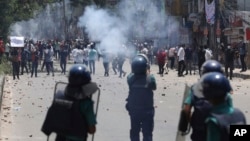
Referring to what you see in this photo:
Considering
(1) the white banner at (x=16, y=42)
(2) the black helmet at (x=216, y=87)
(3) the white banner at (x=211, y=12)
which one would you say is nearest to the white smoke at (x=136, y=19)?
(3) the white banner at (x=211, y=12)

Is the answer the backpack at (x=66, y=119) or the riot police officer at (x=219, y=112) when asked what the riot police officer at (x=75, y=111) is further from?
the riot police officer at (x=219, y=112)

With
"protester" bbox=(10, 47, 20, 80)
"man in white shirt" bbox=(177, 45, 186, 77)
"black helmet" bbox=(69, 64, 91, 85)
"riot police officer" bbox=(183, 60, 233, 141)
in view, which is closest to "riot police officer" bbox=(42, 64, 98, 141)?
"black helmet" bbox=(69, 64, 91, 85)

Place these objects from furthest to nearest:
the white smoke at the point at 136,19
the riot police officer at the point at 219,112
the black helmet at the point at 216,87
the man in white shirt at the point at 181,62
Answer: the white smoke at the point at 136,19, the man in white shirt at the point at 181,62, the black helmet at the point at 216,87, the riot police officer at the point at 219,112

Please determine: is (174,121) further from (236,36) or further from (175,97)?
(236,36)

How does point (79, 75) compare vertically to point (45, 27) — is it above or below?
below

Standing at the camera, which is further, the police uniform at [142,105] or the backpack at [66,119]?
the police uniform at [142,105]

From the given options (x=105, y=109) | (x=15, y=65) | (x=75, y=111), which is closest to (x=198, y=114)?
(x=75, y=111)

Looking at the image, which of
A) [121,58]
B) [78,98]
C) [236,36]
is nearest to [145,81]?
[78,98]

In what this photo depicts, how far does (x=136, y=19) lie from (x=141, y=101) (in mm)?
51482

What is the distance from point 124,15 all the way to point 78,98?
170ft

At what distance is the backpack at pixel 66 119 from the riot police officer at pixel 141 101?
8.22 ft

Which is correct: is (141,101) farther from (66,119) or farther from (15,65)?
(15,65)

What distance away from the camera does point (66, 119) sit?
22.0 ft

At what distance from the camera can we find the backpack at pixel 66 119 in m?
6.71
